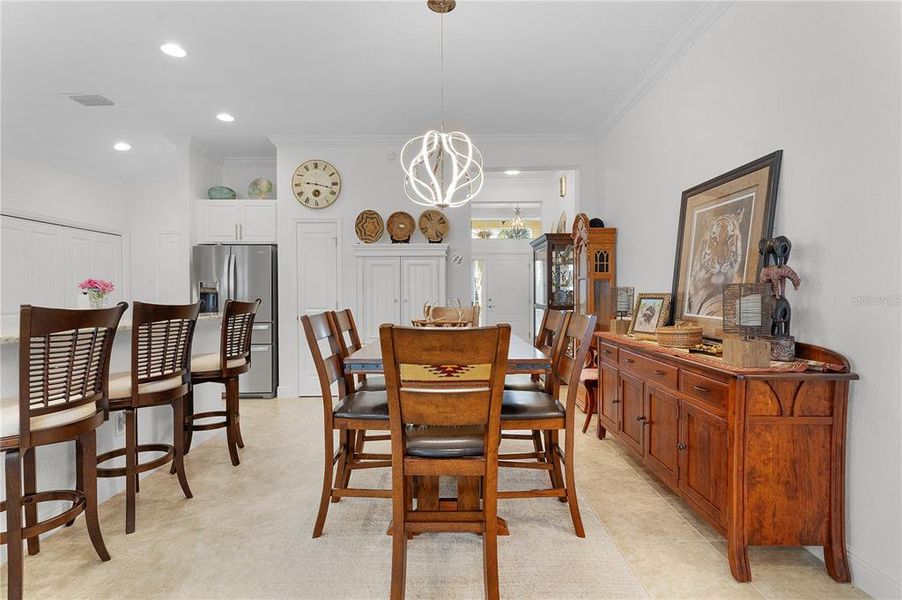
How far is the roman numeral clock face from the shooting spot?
5.31 metres

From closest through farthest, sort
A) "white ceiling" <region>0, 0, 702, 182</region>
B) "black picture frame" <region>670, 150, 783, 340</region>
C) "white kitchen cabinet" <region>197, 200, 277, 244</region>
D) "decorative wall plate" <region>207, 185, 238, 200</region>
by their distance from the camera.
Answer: "black picture frame" <region>670, 150, 783, 340</region>, "white ceiling" <region>0, 0, 702, 182</region>, "white kitchen cabinet" <region>197, 200, 277, 244</region>, "decorative wall plate" <region>207, 185, 238, 200</region>

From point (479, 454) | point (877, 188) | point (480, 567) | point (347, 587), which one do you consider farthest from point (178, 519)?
point (877, 188)

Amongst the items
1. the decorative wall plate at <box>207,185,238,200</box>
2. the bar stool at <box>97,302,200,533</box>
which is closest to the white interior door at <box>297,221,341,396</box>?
the decorative wall plate at <box>207,185,238,200</box>

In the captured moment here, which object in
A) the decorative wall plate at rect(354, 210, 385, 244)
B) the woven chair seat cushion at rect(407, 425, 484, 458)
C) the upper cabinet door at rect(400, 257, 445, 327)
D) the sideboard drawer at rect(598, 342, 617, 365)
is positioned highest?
the decorative wall plate at rect(354, 210, 385, 244)

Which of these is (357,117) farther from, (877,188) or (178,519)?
(877,188)

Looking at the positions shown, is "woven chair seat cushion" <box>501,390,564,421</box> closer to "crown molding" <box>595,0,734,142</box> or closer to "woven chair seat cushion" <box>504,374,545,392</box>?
A: "woven chair seat cushion" <box>504,374,545,392</box>

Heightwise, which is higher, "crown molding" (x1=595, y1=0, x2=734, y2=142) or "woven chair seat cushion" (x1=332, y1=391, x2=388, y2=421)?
"crown molding" (x1=595, y1=0, x2=734, y2=142)

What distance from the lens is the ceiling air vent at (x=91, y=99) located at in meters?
4.11

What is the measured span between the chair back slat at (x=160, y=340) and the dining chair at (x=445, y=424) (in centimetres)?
144

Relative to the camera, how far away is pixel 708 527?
2.33m

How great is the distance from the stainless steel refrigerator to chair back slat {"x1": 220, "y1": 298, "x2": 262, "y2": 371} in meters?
2.02

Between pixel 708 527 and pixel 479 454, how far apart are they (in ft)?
4.57

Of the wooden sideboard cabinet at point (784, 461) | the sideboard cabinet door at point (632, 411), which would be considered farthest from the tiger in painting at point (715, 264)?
the wooden sideboard cabinet at point (784, 461)

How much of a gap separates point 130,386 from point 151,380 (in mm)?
103
